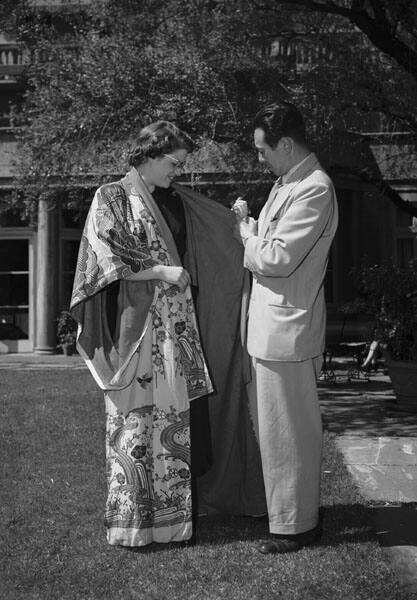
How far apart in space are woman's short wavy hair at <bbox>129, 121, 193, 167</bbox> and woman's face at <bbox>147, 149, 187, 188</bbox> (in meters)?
0.02

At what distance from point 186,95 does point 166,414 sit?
5326 millimetres

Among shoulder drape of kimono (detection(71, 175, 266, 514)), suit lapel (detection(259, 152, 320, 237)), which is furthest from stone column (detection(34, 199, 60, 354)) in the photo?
suit lapel (detection(259, 152, 320, 237))

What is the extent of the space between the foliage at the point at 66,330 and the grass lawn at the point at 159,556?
31.8 feet

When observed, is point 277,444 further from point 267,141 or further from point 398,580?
point 267,141

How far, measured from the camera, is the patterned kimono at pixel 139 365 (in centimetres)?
373

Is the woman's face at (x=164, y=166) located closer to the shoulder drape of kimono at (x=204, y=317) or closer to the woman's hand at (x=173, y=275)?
the shoulder drape of kimono at (x=204, y=317)

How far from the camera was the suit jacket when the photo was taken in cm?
354

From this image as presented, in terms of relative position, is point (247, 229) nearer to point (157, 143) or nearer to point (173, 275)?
point (173, 275)

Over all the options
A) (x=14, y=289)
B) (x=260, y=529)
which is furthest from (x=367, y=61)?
(x=14, y=289)

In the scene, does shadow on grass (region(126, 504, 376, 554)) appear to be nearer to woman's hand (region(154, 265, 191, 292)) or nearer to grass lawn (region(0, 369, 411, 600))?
grass lawn (region(0, 369, 411, 600))

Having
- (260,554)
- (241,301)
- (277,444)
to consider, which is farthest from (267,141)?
(260,554)

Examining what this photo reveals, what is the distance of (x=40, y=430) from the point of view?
7.08 m

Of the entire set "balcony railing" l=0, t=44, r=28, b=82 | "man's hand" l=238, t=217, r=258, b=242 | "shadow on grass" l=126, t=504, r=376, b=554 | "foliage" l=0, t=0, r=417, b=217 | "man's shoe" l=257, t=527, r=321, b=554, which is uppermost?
"balcony railing" l=0, t=44, r=28, b=82

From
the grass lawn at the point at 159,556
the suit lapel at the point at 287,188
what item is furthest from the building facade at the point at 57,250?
the suit lapel at the point at 287,188
